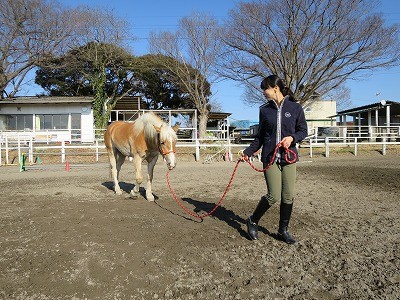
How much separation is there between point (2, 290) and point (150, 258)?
48.5 inches

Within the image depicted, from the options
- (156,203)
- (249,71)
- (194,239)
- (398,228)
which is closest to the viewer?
(194,239)

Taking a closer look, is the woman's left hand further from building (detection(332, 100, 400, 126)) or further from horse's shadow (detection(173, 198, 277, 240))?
building (detection(332, 100, 400, 126))

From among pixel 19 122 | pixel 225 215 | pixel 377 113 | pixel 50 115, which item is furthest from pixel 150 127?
pixel 377 113

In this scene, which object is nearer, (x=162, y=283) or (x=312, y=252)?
(x=162, y=283)

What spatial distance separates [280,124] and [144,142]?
134 inches

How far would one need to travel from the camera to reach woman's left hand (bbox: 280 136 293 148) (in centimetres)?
345

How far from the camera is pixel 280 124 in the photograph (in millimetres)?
3572

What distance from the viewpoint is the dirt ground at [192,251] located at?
2.54 m

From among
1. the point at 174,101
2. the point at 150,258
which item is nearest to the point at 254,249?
the point at 150,258

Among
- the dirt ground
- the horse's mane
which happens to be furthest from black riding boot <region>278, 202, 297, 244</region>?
the horse's mane

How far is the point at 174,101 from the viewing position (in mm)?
40906

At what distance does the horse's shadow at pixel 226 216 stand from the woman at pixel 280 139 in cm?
39

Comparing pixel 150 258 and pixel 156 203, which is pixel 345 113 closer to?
pixel 156 203

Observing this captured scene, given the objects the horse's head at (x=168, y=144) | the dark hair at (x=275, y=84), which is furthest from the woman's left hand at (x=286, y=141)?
the horse's head at (x=168, y=144)
